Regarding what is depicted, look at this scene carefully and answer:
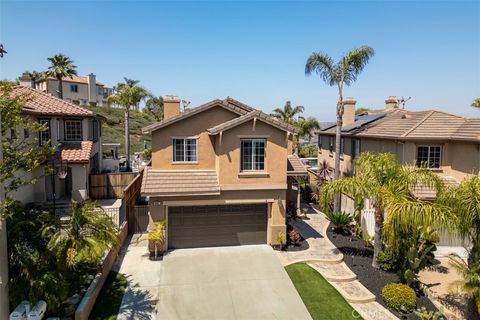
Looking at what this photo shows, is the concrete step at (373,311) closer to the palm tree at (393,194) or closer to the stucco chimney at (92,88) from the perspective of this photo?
the palm tree at (393,194)

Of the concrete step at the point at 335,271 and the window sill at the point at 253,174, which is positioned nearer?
the concrete step at the point at 335,271

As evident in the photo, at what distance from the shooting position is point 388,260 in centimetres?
1622

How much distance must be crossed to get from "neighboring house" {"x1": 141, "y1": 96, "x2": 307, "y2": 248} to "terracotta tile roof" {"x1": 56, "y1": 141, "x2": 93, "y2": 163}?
27.9ft

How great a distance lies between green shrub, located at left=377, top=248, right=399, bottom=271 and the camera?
1608 centimetres

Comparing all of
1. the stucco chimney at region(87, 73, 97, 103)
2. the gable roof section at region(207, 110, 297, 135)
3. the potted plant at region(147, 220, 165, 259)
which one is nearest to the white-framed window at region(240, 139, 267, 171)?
the gable roof section at region(207, 110, 297, 135)

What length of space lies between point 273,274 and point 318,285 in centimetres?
218

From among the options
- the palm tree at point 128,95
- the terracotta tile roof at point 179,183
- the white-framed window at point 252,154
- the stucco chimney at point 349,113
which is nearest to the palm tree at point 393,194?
the white-framed window at point 252,154

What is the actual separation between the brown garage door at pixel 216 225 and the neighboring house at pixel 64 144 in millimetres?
10071

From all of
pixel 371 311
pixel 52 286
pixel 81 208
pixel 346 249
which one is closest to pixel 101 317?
pixel 52 286

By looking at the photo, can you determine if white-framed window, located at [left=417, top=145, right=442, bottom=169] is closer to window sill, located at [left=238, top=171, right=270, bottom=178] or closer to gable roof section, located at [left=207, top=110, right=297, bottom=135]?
gable roof section, located at [left=207, top=110, right=297, bottom=135]

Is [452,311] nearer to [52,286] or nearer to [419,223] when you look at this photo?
[419,223]

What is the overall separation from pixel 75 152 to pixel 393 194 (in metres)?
21.8

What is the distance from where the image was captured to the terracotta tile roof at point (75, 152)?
2434cm

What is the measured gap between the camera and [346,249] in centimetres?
1888
